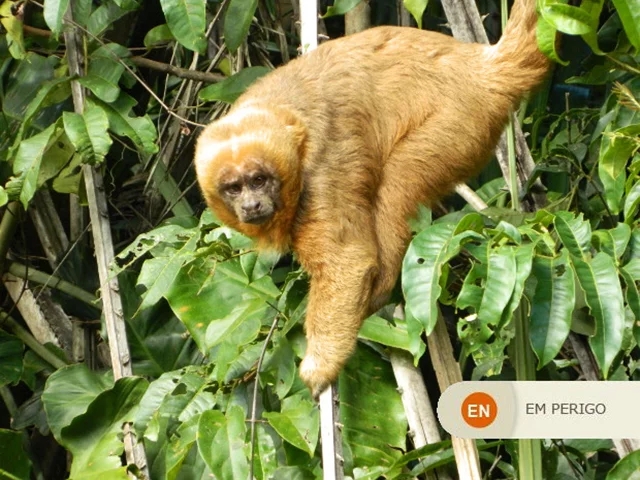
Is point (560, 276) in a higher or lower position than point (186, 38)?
lower

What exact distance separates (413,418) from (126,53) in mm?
1833

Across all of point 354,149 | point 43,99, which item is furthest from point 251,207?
point 43,99

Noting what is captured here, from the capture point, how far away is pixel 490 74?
11.4ft

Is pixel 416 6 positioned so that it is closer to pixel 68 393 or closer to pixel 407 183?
pixel 407 183

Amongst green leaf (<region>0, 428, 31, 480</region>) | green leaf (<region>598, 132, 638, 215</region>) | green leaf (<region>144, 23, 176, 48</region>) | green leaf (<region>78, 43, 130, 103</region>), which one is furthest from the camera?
green leaf (<region>144, 23, 176, 48</region>)

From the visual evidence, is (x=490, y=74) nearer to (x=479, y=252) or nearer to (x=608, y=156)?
(x=608, y=156)

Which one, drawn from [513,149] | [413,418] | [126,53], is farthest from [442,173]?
[126,53]

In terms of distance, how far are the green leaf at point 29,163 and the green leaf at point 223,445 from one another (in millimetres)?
1120

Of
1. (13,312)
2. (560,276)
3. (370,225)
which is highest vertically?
(560,276)

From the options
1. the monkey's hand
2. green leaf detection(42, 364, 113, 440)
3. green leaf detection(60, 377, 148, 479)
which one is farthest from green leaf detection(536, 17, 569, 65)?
green leaf detection(42, 364, 113, 440)

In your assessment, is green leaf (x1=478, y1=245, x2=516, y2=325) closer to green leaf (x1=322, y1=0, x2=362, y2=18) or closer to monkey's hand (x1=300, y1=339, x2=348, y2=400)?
monkey's hand (x1=300, y1=339, x2=348, y2=400)

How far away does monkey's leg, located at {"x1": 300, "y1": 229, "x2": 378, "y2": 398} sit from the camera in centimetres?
325

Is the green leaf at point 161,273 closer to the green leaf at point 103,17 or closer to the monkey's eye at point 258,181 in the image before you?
the monkey's eye at point 258,181

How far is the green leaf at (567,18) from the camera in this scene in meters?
2.58
